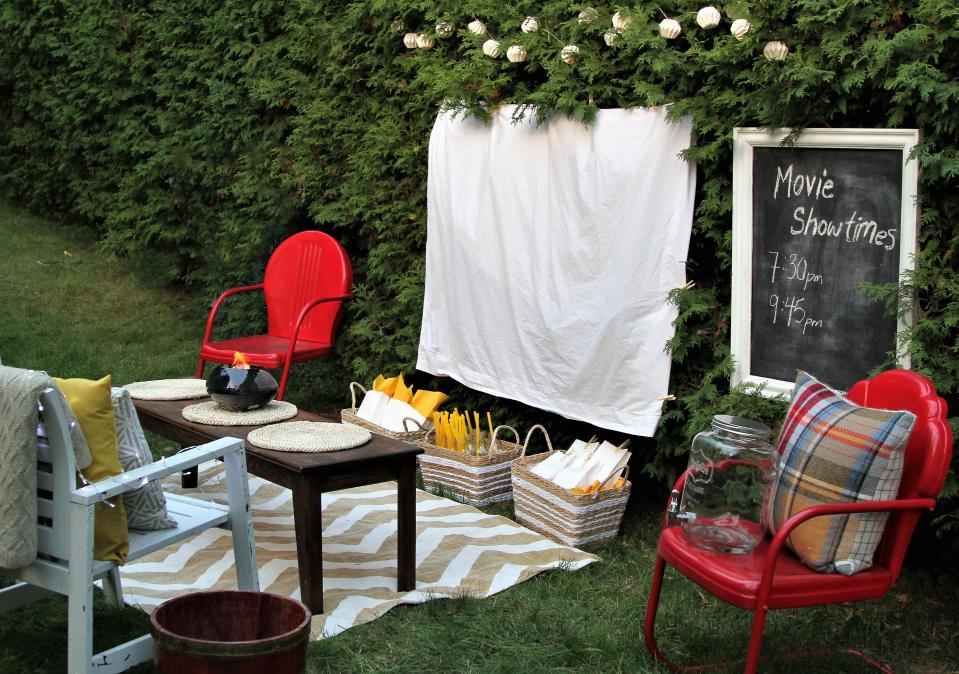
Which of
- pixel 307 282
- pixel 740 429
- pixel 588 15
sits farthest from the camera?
pixel 307 282

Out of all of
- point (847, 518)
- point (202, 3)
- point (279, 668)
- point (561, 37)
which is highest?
point (202, 3)

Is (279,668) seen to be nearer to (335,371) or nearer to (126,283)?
(335,371)

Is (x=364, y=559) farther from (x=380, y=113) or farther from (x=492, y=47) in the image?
(x=380, y=113)

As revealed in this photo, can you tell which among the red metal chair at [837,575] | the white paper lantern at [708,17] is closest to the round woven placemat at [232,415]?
the red metal chair at [837,575]

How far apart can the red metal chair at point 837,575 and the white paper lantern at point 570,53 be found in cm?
203

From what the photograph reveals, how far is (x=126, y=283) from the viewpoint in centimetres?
831

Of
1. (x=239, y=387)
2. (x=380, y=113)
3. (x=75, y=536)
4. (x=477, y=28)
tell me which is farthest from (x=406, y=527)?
(x=380, y=113)

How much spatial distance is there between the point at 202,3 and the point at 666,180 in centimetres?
434

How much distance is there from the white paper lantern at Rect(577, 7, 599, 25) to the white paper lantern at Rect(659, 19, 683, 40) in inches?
15.2

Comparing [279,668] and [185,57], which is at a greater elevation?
[185,57]

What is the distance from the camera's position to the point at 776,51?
12.1ft

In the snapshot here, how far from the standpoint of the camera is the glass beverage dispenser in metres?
3.13

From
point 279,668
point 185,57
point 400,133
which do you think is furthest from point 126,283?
point 279,668

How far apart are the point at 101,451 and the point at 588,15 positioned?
263cm
